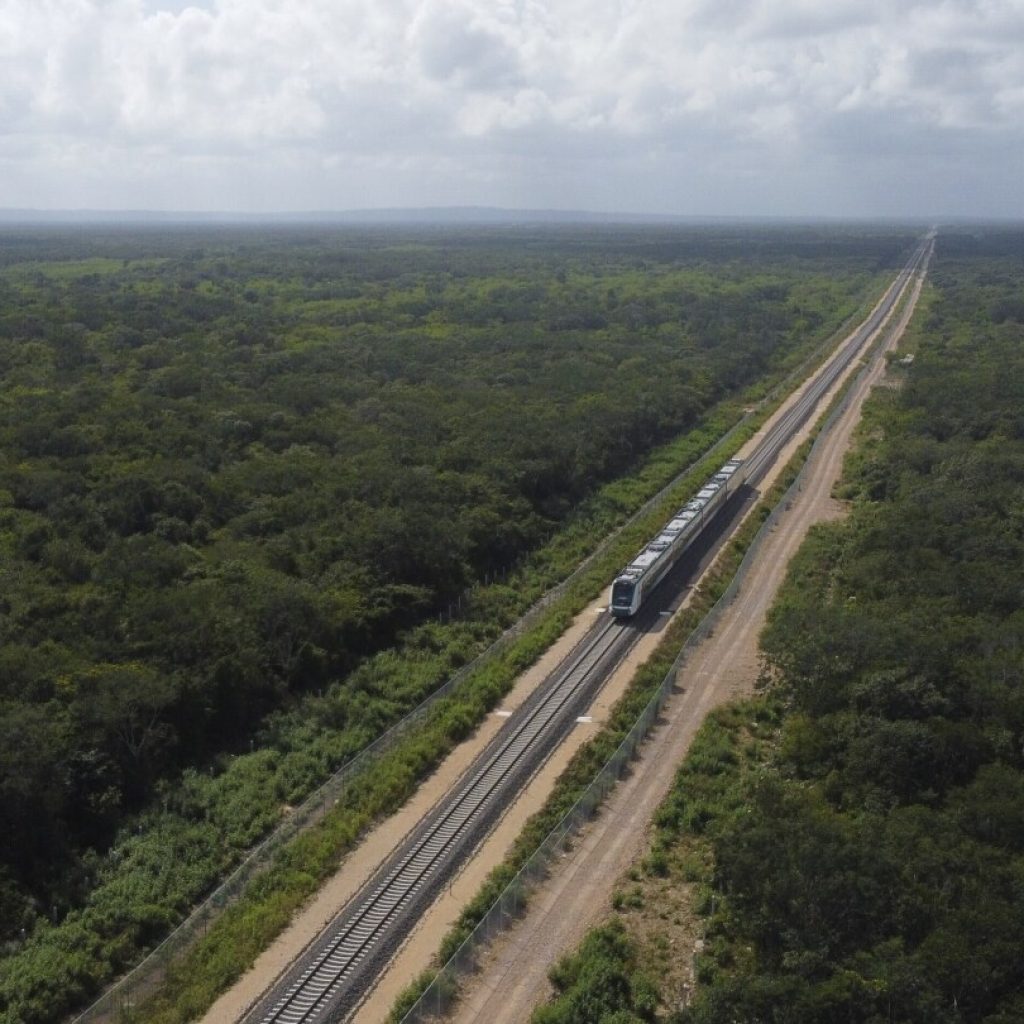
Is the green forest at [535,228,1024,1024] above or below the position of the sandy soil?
above

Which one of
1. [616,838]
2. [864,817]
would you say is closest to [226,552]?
[616,838]

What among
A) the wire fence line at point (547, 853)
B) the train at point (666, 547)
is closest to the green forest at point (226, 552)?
the train at point (666, 547)

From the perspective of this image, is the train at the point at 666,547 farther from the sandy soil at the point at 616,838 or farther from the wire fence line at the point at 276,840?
the wire fence line at the point at 276,840

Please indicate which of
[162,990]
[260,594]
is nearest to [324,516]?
[260,594]

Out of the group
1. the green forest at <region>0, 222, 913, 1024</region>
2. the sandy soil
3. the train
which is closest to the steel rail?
the sandy soil

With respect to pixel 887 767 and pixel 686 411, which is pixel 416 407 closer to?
pixel 686 411

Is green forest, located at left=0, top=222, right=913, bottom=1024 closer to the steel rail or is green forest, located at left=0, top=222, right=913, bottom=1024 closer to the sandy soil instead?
the steel rail

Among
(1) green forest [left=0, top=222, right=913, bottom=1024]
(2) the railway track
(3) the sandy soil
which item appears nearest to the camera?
(2) the railway track
